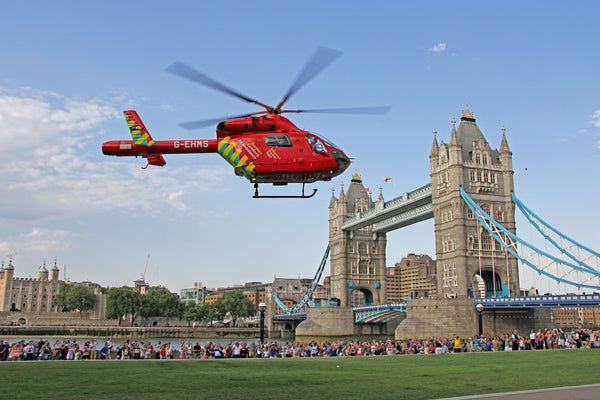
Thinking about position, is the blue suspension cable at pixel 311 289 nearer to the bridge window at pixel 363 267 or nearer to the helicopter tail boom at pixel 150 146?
the bridge window at pixel 363 267

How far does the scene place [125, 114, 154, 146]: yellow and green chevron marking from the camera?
2012cm

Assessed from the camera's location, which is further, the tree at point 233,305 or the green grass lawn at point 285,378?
the tree at point 233,305

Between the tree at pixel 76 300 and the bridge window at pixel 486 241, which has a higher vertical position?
the bridge window at pixel 486 241

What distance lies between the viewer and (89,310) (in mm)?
125062

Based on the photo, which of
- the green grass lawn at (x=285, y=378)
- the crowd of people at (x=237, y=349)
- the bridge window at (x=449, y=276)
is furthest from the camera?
the bridge window at (x=449, y=276)

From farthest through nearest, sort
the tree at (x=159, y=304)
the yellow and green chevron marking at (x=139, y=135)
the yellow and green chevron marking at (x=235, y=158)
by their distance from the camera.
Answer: the tree at (x=159, y=304)
the yellow and green chevron marking at (x=139, y=135)
the yellow and green chevron marking at (x=235, y=158)

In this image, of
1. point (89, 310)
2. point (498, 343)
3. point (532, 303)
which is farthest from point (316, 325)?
point (89, 310)

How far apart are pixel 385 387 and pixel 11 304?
13789 cm

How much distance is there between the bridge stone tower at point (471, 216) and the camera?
5625 centimetres

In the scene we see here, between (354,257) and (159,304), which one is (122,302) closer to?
(159,304)

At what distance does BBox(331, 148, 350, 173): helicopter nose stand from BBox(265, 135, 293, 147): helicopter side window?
1672 millimetres

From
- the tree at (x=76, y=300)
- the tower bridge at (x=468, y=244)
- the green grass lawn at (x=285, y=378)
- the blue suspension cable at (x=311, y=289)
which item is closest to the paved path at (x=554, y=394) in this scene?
the green grass lawn at (x=285, y=378)

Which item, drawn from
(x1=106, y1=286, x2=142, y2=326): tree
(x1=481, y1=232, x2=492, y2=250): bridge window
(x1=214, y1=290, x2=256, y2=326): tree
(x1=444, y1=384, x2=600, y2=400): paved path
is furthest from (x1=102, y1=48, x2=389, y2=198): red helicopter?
(x1=214, y1=290, x2=256, y2=326): tree

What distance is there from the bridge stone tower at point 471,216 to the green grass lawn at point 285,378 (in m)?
36.9
